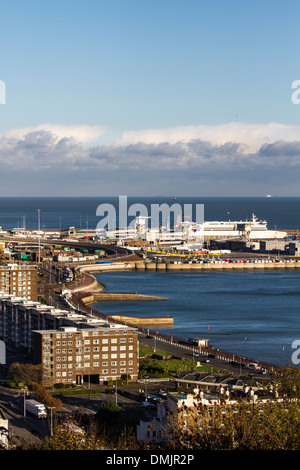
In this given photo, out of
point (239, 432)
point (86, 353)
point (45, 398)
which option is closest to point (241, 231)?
point (86, 353)

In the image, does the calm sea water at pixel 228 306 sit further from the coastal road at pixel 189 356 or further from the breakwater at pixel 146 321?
the coastal road at pixel 189 356

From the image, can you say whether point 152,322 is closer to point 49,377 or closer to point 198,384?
point 49,377

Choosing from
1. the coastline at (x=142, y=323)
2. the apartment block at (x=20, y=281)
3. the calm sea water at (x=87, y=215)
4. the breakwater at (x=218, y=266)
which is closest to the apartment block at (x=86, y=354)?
the coastline at (x=142, y=323)

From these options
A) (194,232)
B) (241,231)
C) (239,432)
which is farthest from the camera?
(241,231)

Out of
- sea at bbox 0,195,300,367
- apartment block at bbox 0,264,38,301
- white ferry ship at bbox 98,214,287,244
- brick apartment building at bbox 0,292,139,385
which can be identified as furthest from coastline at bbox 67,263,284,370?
white ferry ship at bbox 98,214,287,244

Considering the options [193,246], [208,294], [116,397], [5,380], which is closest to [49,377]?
[5,380]

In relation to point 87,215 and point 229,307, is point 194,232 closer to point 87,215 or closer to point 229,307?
point 229,307

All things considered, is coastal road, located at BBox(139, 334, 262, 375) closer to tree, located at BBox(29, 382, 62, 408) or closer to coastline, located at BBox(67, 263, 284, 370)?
coastline, located at BBox(67, 263, 284, 370)
